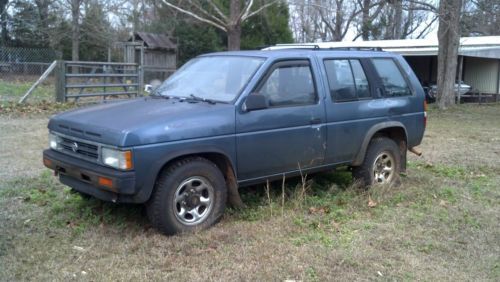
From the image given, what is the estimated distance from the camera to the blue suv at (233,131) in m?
4.66

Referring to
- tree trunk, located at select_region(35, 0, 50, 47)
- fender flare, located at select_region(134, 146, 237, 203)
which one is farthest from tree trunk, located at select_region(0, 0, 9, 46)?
fender flare, located at select_region(134, 146, 237, 203)

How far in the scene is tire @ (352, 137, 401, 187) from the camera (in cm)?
657

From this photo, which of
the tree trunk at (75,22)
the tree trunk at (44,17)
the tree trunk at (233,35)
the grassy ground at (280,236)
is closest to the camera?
the grassy ground at (280,236)

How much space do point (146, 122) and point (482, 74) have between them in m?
24.3

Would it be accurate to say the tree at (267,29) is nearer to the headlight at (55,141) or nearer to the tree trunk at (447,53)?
the tree trunk at (447,53)

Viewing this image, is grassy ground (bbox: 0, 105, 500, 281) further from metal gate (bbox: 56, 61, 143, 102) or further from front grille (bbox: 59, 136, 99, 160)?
metal gate (bbox: 56, 61, 143, 102)

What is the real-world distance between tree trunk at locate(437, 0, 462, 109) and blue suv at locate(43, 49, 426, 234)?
12004 millimetres

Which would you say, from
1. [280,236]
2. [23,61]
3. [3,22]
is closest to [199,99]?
[280,236]

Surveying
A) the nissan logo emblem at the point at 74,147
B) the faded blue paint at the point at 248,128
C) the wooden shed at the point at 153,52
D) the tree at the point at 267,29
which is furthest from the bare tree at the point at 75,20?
the nissan logo emblem at the point at 74,147

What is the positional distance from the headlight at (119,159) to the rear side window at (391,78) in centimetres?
346

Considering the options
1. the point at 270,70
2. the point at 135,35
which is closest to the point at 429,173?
the point at 270,70

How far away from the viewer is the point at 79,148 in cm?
495

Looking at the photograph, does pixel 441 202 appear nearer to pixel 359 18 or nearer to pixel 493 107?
pixel 493 107

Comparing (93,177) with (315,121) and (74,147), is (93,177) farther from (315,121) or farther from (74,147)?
(315,121)
